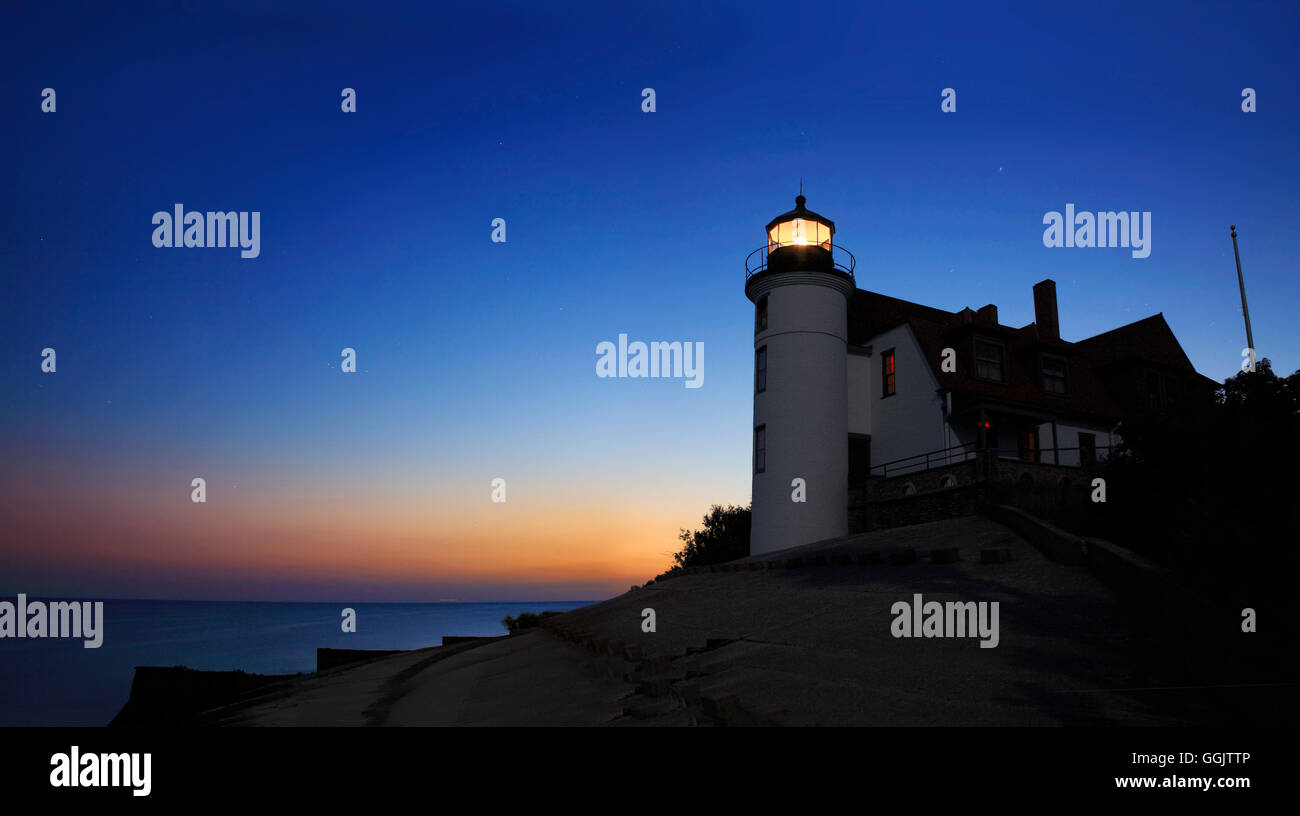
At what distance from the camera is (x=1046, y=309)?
3491cm

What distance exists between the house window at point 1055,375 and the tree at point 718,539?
582 inches

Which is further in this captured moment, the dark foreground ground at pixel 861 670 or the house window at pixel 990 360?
the house window at pixel 990 360

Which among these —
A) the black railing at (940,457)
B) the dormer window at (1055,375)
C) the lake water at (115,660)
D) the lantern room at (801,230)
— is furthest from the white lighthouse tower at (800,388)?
the lake water at (115,660)

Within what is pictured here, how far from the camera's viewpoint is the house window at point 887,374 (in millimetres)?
29938

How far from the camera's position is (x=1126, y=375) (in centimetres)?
3186

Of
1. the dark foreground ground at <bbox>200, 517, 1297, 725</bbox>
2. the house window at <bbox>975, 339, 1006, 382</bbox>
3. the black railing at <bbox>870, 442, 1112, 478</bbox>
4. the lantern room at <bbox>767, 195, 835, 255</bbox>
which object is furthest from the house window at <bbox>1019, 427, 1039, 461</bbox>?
the dark foreground ground at <bbox>200, 517, 1297, 725</bbox>

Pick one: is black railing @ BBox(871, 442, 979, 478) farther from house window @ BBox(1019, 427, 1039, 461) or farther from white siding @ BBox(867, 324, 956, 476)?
house window @ BBox(1019, 427, 1039, 461)

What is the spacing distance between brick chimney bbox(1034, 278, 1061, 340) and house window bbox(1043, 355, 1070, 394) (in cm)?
367

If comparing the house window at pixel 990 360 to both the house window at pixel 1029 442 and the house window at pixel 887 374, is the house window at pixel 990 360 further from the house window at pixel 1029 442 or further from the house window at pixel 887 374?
the house window at pixel 887 374

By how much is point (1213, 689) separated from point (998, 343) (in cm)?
2578

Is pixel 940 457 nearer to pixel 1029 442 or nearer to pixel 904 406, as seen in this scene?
pixel 904 406

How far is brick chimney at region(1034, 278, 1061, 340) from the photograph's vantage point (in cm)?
3462
